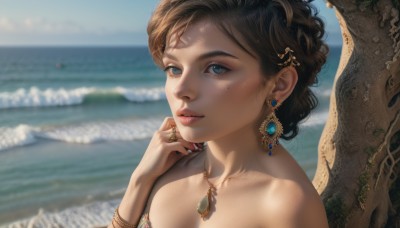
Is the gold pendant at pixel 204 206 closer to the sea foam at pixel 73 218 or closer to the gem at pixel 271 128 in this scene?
the gem at pixel 271 128

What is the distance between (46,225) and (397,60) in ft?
16.2

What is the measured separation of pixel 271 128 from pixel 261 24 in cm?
37

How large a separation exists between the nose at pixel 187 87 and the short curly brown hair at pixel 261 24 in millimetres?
147

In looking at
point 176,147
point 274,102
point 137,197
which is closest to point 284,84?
point 274,102

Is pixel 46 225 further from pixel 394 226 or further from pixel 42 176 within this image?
pixel 394 226

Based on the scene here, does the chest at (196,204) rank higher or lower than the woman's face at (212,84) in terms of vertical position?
lower

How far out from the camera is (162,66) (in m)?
1.77

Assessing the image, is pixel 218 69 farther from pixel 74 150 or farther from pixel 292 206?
pixel 74 150

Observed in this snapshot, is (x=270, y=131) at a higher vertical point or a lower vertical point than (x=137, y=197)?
higher

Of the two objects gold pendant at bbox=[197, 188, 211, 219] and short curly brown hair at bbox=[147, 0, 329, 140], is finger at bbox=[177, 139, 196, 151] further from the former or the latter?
Answer: short curly brown hair at bbox=[147, 0, 329, 140]

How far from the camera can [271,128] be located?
1690 mm

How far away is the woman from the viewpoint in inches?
60.3

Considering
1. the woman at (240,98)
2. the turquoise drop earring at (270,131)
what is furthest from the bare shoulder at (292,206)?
the turquoise drop earring at (270,131)

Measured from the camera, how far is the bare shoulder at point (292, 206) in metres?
1.50
